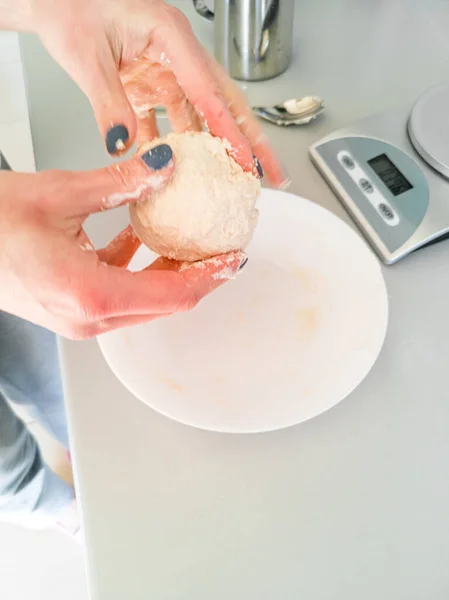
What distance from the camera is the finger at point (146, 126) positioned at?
74cm

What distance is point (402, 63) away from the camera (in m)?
1.02

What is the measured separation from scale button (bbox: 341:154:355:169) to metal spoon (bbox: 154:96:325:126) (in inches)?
4.6

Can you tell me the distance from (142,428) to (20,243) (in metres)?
0.27

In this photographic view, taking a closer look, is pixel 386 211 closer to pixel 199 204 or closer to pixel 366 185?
pixel 366 185

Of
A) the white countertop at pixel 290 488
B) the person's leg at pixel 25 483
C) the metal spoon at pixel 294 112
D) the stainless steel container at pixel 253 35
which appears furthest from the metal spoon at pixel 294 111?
the person's leg at pixel 25 483

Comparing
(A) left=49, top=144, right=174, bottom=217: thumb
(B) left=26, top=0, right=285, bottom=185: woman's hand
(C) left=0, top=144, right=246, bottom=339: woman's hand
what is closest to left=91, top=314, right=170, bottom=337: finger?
(C) left=0, top=144, right=246, bottom=339: woman's hand

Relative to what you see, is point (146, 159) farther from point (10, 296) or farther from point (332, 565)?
point (332, 565)

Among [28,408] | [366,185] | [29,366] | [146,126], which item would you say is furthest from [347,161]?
[28,408]

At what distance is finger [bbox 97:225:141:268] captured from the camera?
62cm

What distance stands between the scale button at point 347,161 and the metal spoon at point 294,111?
12cm

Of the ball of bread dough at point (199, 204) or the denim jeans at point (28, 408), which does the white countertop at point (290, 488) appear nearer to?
the ball of bread dough at point (199, 204)

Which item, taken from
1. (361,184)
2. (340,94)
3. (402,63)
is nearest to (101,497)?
(361,184)

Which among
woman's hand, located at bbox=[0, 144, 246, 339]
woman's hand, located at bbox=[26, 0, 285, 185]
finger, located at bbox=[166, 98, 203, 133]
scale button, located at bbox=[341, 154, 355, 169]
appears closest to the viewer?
woman's hand, located at bbox=[0, 144, 246, 339]

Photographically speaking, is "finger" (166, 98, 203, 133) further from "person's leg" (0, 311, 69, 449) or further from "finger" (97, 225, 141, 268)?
"person's leg" (0, 311, 69, 449)
